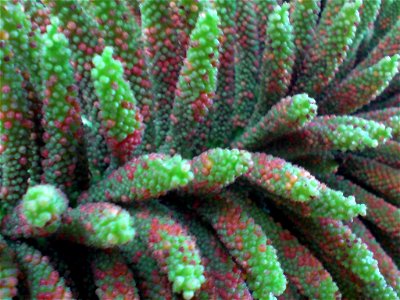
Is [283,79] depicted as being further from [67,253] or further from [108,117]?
[67,253]

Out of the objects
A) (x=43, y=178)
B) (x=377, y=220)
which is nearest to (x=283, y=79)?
(x=377, y=220)

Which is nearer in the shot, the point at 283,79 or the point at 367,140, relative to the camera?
the point at 367,140

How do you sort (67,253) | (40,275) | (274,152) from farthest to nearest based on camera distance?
1. (274,152)
2. (67,253)
3. (40,275)

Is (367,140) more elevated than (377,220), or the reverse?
(367,140)

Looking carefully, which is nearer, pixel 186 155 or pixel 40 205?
pixel 40 205

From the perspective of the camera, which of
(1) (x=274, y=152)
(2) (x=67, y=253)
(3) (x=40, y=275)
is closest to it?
(3) (x=40, y=275)

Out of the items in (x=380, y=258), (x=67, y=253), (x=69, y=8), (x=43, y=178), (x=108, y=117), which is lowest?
(x=380, y=258)
